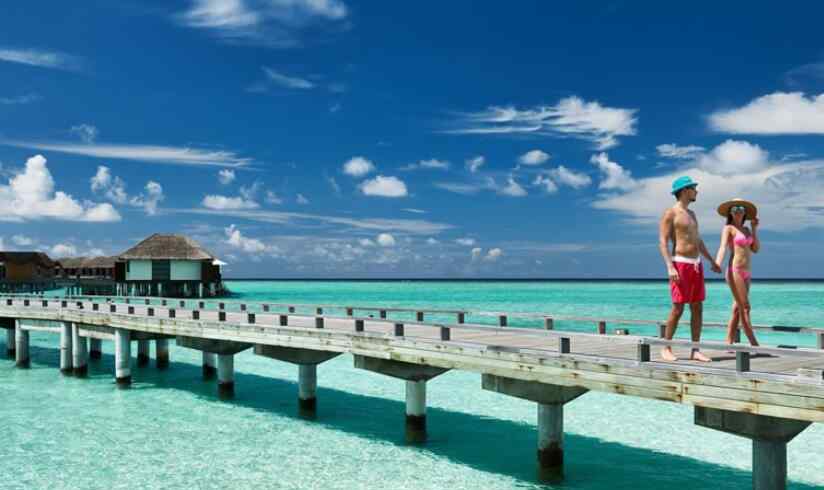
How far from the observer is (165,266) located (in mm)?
70438

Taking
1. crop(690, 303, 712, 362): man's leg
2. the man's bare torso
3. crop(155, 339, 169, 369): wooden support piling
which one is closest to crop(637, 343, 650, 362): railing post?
crop(690, 303, 712, 362): man's leg


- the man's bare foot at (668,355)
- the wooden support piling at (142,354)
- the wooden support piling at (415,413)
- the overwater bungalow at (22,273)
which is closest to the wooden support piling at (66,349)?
the wooden support piling at (142,354)

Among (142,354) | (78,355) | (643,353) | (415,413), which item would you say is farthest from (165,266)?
(643,353)

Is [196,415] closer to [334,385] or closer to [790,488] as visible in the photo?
[334,385]

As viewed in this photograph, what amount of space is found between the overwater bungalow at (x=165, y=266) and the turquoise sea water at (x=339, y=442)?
1809 inches

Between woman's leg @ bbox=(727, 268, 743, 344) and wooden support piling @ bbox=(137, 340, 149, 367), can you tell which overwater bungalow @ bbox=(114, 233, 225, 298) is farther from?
woman's leg @ bbox=(727, 268, 743, 344)

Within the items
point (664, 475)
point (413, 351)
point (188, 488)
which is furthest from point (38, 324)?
point (664, 475)

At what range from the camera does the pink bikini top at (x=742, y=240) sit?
9.63 m

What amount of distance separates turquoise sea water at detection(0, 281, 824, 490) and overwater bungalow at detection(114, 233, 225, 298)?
4596 centimetres

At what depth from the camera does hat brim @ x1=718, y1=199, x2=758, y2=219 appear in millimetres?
9742

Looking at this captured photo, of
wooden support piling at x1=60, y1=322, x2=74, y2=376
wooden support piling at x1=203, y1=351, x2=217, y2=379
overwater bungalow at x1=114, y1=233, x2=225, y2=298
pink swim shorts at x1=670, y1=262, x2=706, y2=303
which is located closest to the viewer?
pink swim shorts at x1=670, y1=262, x2=706, y2=303

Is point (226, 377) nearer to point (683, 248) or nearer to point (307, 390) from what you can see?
point (307, 390)

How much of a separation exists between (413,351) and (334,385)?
11.8 m

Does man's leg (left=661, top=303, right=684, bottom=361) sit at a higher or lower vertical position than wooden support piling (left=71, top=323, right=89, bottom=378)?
higher
